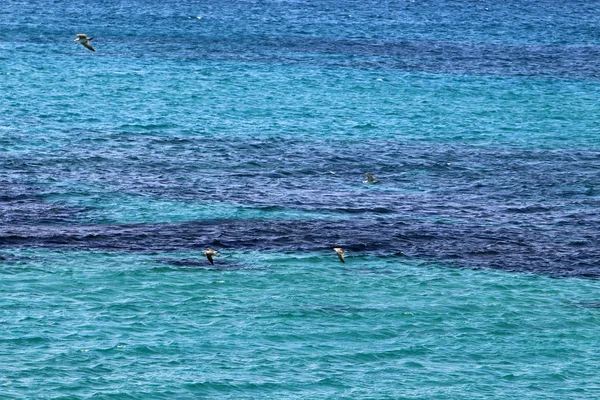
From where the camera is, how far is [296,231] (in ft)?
150

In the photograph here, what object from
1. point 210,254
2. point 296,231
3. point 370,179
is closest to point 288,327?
point 210,254

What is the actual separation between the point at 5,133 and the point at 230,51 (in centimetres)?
3887

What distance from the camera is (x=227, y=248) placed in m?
43.6

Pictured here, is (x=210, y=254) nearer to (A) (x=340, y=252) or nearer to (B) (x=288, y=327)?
(A) (x=340, y=252)

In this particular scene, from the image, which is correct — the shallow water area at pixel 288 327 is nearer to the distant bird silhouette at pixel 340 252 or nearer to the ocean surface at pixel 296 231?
the ocean surface at pixel 296 231

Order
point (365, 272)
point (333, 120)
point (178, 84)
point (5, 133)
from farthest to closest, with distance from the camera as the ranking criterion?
point (178, 84)
point (333, 120)
point (5, 133)
point (365, 272)

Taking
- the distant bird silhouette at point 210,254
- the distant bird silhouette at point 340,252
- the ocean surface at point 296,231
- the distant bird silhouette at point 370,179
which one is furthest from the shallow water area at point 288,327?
the distant bird silhouette at point 370,179

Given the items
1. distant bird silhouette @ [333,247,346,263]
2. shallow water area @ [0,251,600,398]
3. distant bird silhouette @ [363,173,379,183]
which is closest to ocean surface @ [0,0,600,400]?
shallow water area @ [0,251,600,398]

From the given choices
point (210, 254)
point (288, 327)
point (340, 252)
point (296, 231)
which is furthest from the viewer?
point (296, 231)

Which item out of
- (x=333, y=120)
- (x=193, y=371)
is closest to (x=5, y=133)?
(x=333, y=120)

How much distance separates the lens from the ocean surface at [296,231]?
34406 mm

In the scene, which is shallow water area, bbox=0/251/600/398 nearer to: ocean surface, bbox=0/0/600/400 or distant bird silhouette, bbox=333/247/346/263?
ocean surface, bbox=0/0/600/400

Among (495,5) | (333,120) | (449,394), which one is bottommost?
(495,5)

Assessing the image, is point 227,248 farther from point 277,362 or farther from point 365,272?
point 277,362
